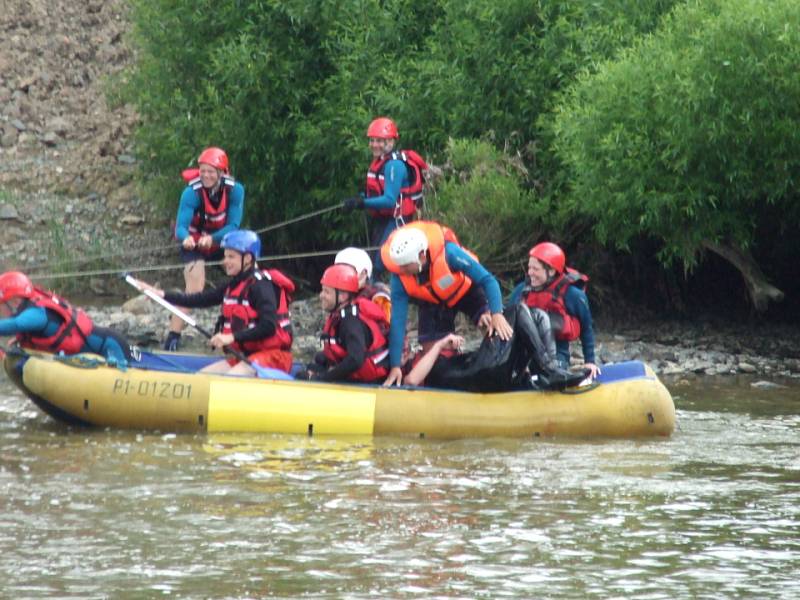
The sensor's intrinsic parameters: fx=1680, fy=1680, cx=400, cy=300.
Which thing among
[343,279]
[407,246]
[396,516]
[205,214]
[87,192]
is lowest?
[396,516]

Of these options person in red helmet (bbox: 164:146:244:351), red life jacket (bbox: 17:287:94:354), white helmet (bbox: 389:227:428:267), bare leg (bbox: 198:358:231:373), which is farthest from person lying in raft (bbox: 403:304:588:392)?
person in red helmet (bbox: 164:146:244:351)

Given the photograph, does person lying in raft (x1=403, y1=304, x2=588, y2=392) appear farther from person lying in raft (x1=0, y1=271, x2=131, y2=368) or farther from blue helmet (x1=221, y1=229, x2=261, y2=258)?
person lying in raft (x1=0, y1=271, x2=131, y2=368)

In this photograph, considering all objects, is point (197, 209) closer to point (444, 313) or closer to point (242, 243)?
point (242, 243)

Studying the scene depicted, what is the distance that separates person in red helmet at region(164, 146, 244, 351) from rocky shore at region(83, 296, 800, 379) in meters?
1.74

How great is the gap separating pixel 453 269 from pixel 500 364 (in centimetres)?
69

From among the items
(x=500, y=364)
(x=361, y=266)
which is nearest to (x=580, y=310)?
(x=500, y=364)

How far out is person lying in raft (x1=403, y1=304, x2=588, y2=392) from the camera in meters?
10.7

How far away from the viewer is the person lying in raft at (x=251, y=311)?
10945 mm

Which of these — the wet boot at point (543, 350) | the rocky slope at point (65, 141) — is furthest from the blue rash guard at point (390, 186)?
the rocky slope at point (65, 141)

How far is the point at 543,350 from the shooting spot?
1072cm

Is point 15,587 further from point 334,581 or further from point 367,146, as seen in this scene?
point 367,146

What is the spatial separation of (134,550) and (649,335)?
9.31 metres

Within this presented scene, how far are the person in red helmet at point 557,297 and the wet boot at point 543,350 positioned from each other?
0.40 meters

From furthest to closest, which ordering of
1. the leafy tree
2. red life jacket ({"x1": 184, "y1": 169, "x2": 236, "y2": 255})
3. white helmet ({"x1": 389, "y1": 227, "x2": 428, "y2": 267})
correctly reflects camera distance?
1. the leafy tree
2. red life jacket ({"x1": 184, "y1": 169, "x2": 236, "y2": 255})
3. white helmet ({"x1": 389, "y1": 227, "x2": 428, "y2": 267})
